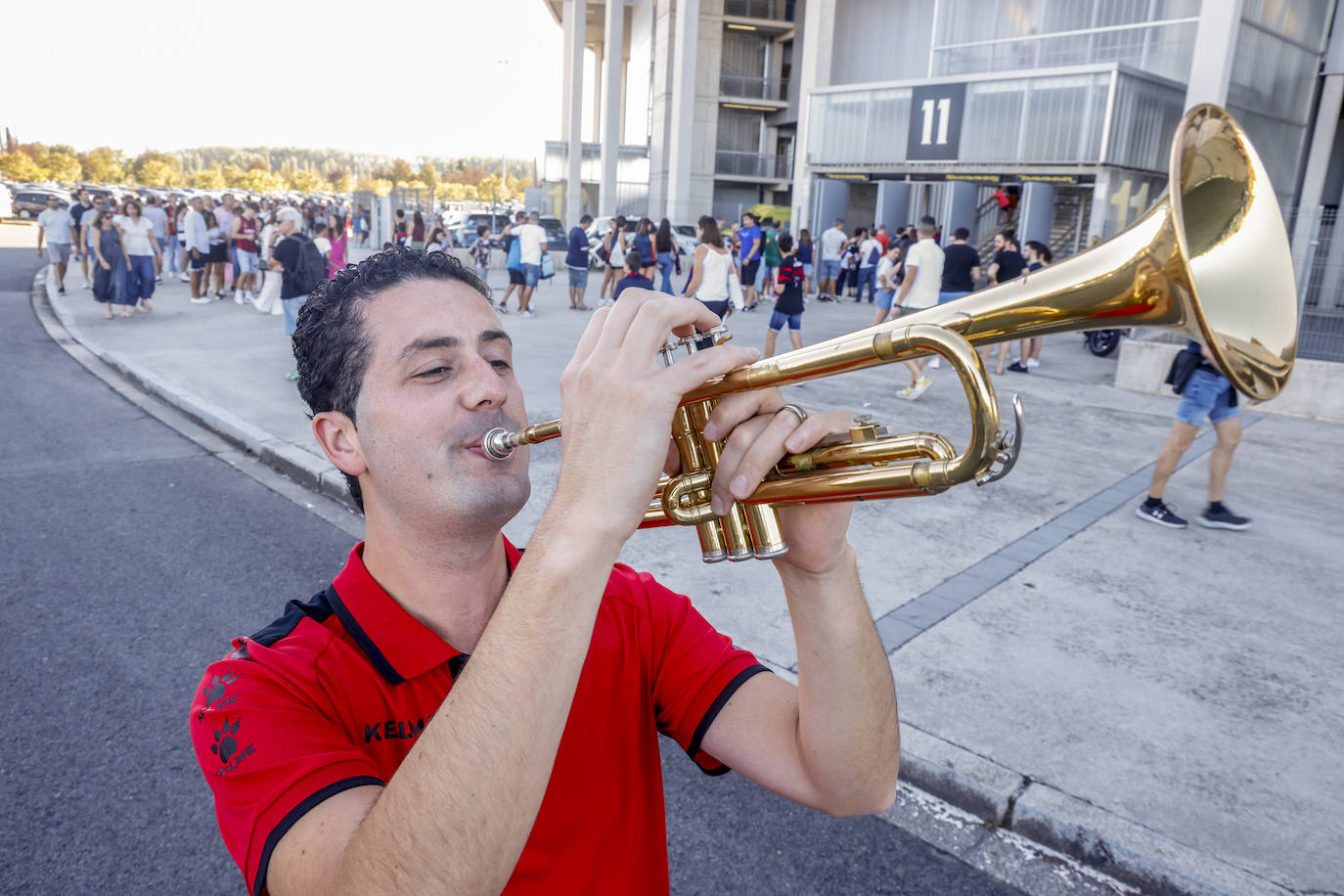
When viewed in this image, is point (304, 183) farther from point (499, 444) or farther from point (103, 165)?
point (499, 444)

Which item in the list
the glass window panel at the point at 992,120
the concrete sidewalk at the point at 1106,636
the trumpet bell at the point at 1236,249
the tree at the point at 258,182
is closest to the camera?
the trumpet bell at the point at 1236,249

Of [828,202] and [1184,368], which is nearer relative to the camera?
[1184,368]

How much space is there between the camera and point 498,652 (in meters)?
1.14

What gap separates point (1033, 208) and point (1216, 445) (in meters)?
15.3

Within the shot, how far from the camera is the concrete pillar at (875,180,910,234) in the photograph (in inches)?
925

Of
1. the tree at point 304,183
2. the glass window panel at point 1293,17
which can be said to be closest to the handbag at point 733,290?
the glass window panel at point 1293,17

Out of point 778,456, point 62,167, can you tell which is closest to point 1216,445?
point 778,456

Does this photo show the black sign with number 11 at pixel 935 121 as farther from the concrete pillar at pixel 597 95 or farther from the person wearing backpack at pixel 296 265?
the concrete pillar at pixel 597 95

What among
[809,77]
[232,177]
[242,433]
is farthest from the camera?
[232,177]

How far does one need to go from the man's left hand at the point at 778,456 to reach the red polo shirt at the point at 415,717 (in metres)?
0.37

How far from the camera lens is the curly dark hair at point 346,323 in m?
1.68

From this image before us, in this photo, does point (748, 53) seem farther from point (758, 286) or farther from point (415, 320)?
point (415, 320)

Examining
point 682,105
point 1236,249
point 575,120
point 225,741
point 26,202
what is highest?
point 575,120

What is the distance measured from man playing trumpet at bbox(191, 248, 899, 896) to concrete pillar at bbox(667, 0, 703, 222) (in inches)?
1311
